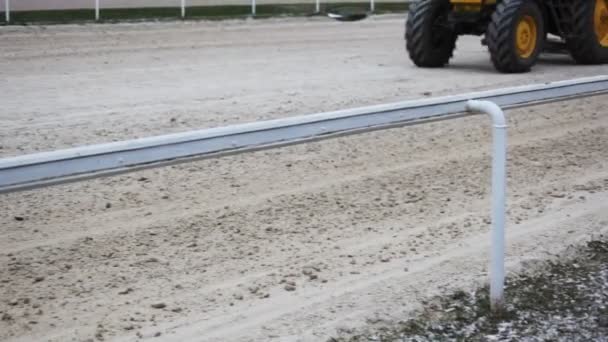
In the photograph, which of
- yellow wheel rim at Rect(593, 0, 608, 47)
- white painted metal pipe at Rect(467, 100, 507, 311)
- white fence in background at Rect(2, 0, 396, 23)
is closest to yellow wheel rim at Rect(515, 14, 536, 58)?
yellow wheel rim at Rect(593, 0, 608, 47)

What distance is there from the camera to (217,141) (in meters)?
4.42

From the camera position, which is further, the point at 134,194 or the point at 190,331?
the point at 134,194

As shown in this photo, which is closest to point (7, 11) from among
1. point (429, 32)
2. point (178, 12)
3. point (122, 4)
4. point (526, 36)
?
point (122, 4)

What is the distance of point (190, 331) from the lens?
5316mm

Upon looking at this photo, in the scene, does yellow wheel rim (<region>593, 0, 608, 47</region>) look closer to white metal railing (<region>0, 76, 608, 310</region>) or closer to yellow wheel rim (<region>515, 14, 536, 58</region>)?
yellow wheel rim (<region>515, 14, 536, 58</region>)

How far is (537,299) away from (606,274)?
28.3 inches

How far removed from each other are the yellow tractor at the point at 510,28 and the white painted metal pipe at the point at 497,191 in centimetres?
986

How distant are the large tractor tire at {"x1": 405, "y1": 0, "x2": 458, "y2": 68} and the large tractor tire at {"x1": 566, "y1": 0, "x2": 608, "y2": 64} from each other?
6.04ft

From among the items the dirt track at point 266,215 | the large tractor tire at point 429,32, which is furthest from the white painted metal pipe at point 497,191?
the large tractor tire at point 429,32

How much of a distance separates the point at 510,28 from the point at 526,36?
760 mm

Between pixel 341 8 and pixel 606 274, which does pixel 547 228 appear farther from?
pixel 341 8

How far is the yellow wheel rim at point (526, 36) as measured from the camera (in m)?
15.4

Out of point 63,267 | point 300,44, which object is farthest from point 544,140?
point 300,44

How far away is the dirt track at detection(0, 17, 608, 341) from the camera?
565 centimetres
